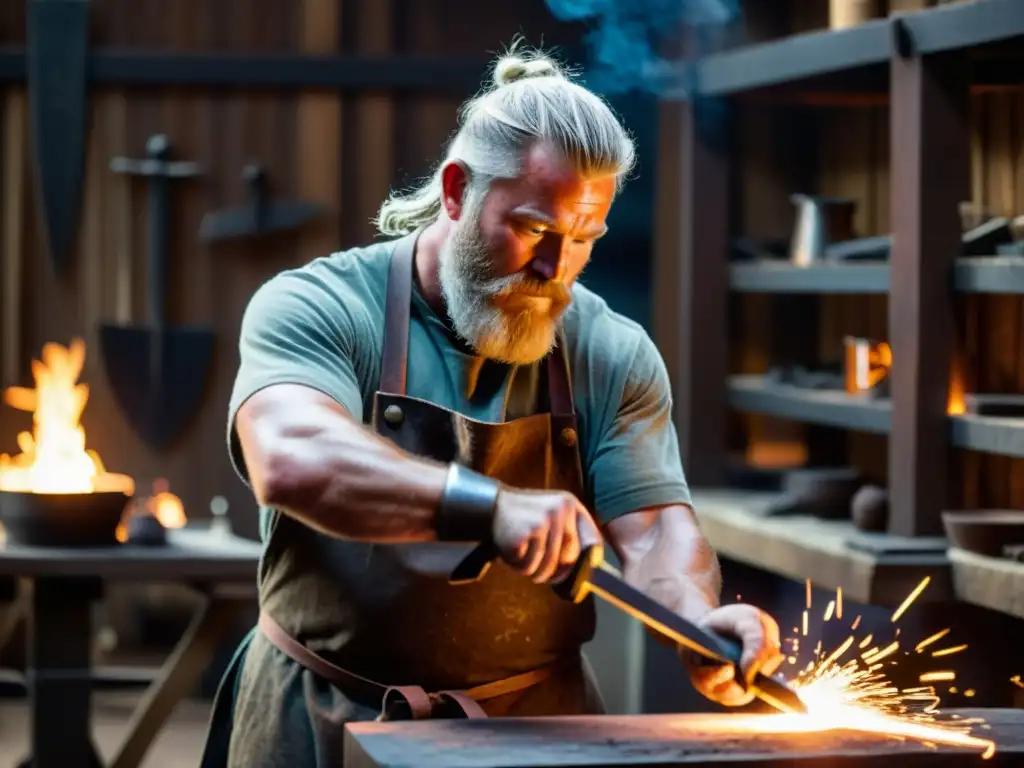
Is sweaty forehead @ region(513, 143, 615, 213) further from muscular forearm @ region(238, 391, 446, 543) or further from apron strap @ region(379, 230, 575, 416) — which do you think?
muscular forearm @ region(238, 391, 446, 543)

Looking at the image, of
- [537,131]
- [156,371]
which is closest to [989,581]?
[537,131]

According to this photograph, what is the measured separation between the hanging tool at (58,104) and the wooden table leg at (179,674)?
6.38ft

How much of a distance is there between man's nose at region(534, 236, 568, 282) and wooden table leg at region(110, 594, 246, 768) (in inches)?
124

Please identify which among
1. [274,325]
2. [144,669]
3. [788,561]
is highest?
[274,325]

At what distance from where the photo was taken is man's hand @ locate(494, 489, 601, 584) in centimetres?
268

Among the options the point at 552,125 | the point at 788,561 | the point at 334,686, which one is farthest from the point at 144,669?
the point at 552,125

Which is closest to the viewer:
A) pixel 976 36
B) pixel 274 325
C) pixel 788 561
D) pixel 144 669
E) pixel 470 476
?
pixel 470 476

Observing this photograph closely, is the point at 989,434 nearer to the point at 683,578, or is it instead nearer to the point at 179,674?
the point at 683,578

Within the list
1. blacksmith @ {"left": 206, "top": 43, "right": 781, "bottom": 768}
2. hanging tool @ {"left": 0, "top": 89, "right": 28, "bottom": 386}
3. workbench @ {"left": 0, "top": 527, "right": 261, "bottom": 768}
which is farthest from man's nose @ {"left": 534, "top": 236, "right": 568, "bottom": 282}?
hanging tool @ {"left": 0, "top": 89, "right": 28, "bottom": 386}

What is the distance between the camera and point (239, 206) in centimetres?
743

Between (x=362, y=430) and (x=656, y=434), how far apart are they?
0.79 meters

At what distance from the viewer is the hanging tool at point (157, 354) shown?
7.34 metres

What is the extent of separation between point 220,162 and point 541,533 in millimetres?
5027

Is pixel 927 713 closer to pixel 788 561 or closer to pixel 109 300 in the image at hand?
pixel 788 561
